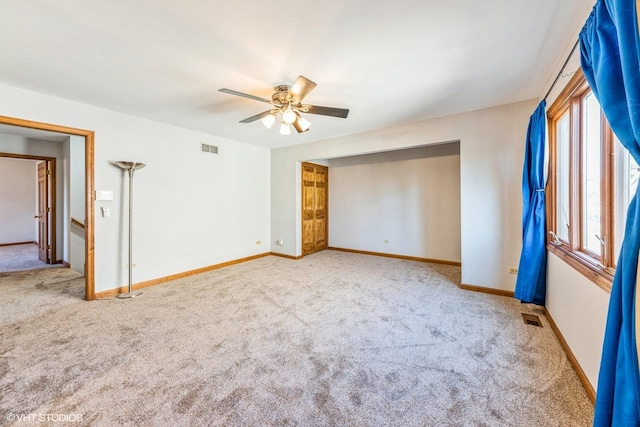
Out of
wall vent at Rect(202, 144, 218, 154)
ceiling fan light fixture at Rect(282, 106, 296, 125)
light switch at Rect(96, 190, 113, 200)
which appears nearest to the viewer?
ceiling fan light fixture at Rect(282, 106, 296, 125)

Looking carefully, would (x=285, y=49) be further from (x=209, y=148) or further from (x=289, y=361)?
(x=209, y=148)

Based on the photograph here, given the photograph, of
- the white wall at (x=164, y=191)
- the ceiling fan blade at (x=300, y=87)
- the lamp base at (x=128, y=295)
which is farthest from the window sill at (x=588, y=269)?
the white wall at (x=164, y=191)

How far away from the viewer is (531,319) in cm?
272

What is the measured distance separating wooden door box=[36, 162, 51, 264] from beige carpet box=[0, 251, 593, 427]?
2.45m

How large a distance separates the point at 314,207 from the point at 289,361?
4.37 metres

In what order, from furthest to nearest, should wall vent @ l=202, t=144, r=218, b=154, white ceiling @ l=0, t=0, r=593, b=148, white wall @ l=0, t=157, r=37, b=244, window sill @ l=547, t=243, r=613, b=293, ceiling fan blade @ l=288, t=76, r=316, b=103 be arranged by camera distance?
white wall @ l=0, t=157, r=37, b=244 < wall vent @ l=202, t=144, r=218, b=154 < ceiling fan blade @ l=288, t=76, r=316, b=103 < white ceiling @ l=0, t=0, r=593, b=148 < window sill @ l=547, t=243, r=613, b=293

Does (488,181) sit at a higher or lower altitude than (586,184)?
higher

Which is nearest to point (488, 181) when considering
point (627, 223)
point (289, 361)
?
point (627, 223)

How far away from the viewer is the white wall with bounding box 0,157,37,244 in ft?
22.3

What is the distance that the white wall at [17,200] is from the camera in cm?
679

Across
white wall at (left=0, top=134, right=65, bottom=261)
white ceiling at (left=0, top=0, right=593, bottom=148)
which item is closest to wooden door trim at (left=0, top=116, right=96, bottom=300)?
white ceiling at (left=0, top=0, right=593, bottom=148)

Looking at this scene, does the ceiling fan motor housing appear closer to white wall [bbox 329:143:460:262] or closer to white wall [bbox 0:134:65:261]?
white wall [bbox 329:143:460:262]

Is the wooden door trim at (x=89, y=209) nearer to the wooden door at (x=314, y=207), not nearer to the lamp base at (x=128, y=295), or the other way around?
the lamp base at (x=128, y=295)

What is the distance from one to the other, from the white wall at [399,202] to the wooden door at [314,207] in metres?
0.21
